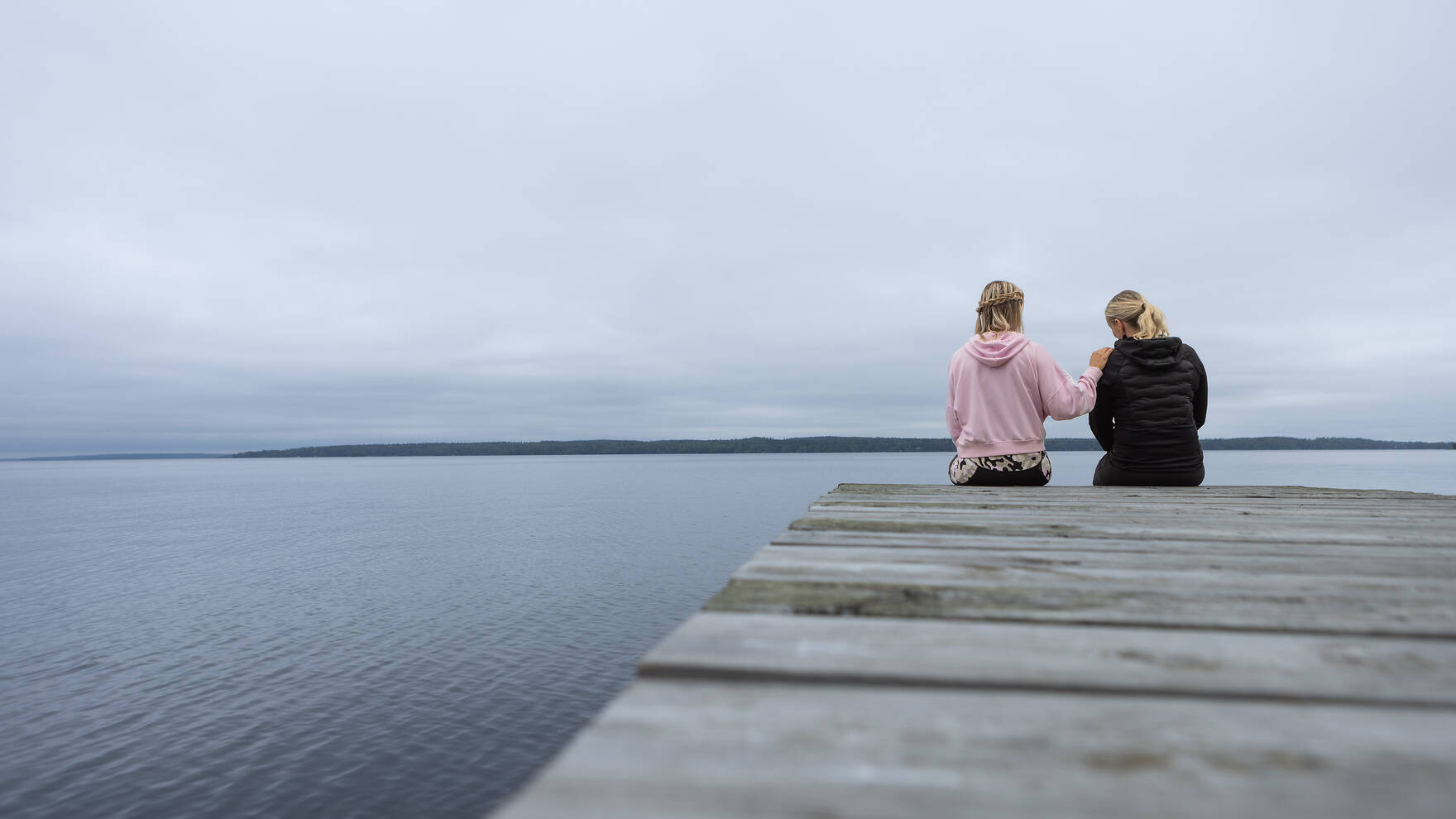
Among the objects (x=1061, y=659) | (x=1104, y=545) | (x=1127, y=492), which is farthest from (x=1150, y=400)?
(x=1061, y=659)

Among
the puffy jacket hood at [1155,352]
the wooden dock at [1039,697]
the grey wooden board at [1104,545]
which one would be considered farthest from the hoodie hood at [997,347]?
the wooden dock at [1039,697]

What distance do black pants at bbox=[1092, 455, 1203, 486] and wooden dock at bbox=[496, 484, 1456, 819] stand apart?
140 inches

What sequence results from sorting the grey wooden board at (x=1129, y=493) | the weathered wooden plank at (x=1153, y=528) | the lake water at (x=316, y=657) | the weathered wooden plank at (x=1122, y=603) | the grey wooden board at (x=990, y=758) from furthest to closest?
the lake water at (x=316, y=657)
the grey wooden board at (x=1129, y=493)
the weathered wooden plank at (x=1153, y=528)
the weathered wooden plank at (x=1122, y=603)
the grey wooden board at (x=990, y=758)

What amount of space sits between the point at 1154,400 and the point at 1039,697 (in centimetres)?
533

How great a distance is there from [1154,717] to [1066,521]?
2473 millimetres

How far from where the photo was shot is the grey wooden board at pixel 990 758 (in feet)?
2.84

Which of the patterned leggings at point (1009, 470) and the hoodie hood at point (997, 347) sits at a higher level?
the hoodie hood at point (997, 347)

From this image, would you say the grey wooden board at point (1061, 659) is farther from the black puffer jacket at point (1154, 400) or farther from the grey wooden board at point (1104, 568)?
the black puffer jacket at point (1154, 400)

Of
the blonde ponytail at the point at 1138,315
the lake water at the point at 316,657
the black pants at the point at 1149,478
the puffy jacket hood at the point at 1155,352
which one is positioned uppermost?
the blonde ponytail at the point at 1138,315

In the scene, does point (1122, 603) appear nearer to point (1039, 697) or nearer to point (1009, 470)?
point (1039, 697)

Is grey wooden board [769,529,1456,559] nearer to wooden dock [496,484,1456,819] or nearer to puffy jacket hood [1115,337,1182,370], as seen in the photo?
wooden dock [496,484,1456,819]

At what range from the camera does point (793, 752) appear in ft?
3.24

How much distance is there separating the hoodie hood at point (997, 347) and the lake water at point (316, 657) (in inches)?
419

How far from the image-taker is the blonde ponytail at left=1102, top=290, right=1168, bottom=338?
5.77 m
